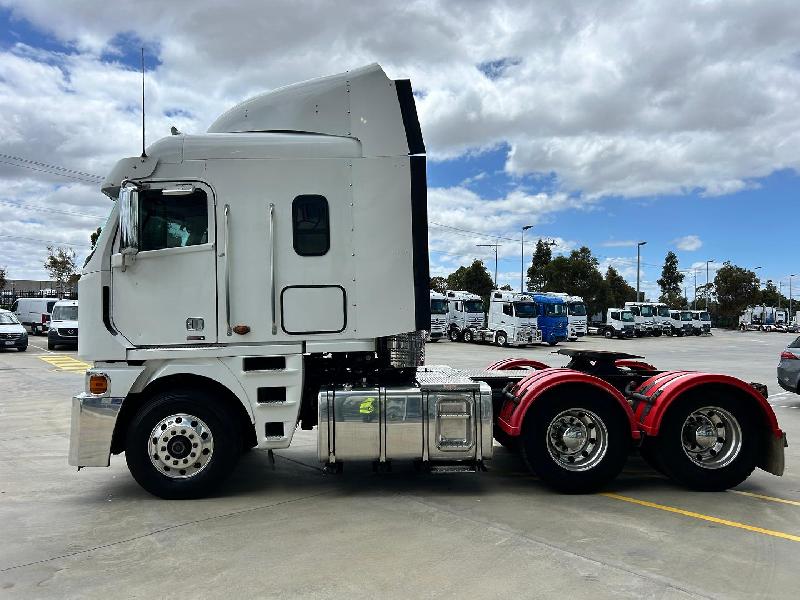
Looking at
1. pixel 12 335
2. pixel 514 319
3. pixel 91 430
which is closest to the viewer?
pixel 91 430

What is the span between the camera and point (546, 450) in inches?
239

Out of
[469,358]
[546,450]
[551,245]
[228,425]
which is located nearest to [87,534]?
[228,425]

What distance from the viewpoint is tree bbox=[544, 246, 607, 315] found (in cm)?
6259

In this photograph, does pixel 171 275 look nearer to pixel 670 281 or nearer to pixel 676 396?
pixel 676 396

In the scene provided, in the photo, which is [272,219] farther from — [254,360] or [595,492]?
[595,492]

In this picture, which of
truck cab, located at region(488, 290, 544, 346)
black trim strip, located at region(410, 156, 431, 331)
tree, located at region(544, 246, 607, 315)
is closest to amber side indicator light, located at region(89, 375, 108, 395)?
black trim strip, located at region(410, 156, 431, 331)

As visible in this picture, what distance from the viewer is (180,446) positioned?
5887mm

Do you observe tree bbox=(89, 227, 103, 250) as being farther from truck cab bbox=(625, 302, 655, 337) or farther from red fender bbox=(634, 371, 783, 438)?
truck cab bbox=(625, 302, 655, 337)

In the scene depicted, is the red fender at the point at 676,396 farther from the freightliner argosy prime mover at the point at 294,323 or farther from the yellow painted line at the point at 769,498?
the yellow painted line at the point at 769,498

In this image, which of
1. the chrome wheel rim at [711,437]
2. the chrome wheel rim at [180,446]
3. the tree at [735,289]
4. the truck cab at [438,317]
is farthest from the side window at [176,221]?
the tree at [735,289]

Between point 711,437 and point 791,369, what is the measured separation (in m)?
7.70

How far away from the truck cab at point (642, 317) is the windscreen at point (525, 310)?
18861 millimetres

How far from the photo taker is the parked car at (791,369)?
12.3m

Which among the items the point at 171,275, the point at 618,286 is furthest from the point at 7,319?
the point at 618,286
